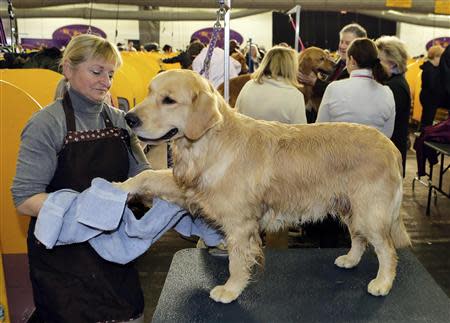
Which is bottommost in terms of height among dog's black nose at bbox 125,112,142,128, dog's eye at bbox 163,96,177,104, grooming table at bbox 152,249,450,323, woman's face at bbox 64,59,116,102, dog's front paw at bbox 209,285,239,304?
grooming table at bbox 152,249,450,323

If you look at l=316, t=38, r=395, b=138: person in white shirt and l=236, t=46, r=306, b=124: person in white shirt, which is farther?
l=236, t=46, r=306, b=124: person in white shirt

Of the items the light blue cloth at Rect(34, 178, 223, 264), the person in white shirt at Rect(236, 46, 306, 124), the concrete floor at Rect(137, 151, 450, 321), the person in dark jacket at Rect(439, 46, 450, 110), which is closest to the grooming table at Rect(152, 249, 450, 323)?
the light blue cloth at Rect(34, 178, 223, 264)

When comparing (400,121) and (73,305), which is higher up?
(400,121)

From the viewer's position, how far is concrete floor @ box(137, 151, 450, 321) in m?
3.99

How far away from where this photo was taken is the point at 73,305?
2.10 m

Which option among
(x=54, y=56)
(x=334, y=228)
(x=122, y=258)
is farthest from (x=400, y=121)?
(x=54, y=56)

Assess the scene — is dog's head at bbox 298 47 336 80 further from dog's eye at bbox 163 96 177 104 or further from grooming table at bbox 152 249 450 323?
dog's eye at bbox 163 96 177 104

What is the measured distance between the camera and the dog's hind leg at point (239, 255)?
1.90 meters

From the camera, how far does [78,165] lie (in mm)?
2021

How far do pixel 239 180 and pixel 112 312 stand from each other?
85 cm

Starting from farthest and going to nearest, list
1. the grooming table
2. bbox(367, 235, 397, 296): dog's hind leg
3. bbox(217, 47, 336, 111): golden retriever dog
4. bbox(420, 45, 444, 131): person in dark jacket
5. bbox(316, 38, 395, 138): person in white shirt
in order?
bbox(420, 45, 444, 131): person in dark jacket
bbox(217, 47, 336, 111): golden retriever dog
bbox(316, 38, 395, 138): person in white shirt
bbox(367, 235, 397, 296): dog's hind leg
the grooming table

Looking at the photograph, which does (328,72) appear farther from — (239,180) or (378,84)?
(239,180)

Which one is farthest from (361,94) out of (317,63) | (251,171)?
(251,171)

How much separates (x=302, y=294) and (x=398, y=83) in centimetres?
266
